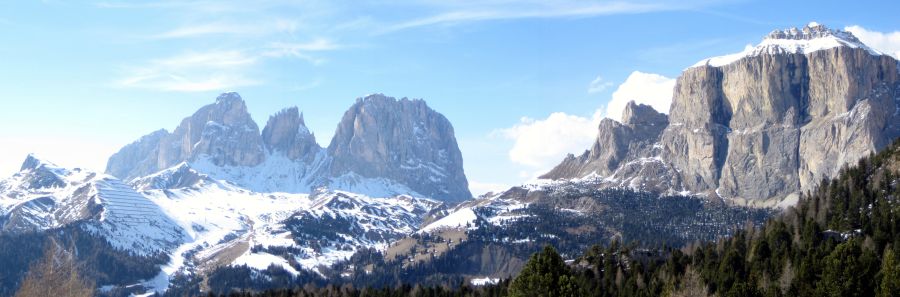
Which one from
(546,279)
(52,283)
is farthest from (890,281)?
(52,283)

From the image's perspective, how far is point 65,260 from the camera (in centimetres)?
10562

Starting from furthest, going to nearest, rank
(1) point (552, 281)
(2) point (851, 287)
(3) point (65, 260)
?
(2) point (851, 287), (3) point (65, 260), (1) point (552, 281)

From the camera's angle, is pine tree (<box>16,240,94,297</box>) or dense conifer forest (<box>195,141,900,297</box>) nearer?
pine tree (<box>16,240,94,297</box>)

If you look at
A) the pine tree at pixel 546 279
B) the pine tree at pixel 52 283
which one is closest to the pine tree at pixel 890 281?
the pine tree at pixel 546 279

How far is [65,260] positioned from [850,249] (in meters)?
107

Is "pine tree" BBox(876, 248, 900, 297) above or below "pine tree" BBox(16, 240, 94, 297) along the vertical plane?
A: below

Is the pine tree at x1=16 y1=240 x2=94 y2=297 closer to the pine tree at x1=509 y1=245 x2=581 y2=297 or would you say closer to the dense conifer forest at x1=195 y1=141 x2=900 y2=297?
the pine tree at x1=509 y1=245 x2=581 y2=297

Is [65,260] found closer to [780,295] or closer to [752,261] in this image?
[780,295]

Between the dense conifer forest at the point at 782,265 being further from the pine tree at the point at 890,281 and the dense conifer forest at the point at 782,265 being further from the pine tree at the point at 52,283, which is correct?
the pine tree at the point at 52,283

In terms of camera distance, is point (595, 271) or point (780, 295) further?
point (595, 271)

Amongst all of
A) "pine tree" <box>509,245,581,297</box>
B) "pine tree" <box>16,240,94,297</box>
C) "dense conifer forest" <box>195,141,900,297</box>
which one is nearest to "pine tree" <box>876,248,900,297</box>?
"dense conifer forest" <box>195,141,900,297</box>

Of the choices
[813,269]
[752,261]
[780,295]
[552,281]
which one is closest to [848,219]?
[752,261]

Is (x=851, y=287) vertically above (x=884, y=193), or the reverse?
(x=884, y=193)

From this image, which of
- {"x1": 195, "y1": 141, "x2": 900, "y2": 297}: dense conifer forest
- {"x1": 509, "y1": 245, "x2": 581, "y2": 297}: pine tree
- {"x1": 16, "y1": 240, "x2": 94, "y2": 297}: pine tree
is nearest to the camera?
{"x1": 509, "y1": 245, "x2": 581, "y2": 297}: pine tree
